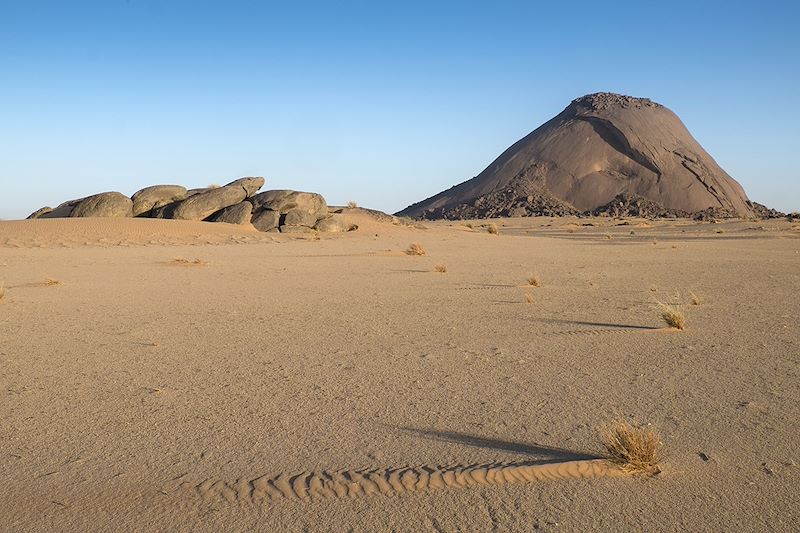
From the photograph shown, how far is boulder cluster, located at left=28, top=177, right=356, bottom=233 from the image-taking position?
3100 centimetres

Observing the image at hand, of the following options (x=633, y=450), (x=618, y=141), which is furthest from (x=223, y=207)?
(x=618, y=141)

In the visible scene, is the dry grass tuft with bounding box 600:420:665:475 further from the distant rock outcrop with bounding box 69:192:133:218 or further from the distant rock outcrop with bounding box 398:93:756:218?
the distant rock outcrop with bounding box 398:93:756:218

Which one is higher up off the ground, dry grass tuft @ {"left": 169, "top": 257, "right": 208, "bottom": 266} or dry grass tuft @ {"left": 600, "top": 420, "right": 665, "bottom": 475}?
dry grass tuft @ {"left": 169, "top": 257, "right": 208, "bottom": 266}

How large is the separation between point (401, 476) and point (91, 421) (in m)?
2.28

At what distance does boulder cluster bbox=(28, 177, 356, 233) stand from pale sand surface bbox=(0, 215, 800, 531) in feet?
61.3

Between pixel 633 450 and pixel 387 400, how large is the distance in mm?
1975

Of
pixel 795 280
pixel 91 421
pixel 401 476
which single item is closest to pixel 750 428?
pixel 401 476

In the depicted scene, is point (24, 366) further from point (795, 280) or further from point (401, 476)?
point (795, 280)

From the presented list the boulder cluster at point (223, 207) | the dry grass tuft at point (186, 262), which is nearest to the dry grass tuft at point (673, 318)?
the dry grass tuft at point (186, 262)

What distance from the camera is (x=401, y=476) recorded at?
381 centimetres

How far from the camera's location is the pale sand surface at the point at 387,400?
11.4ft

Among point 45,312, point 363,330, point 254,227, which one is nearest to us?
point 363,330

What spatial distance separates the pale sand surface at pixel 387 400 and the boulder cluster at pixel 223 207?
1869 cm

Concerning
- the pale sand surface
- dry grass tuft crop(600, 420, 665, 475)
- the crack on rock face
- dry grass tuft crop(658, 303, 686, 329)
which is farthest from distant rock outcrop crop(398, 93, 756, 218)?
dry grass tuft crop(600, 420, 665, 475)
